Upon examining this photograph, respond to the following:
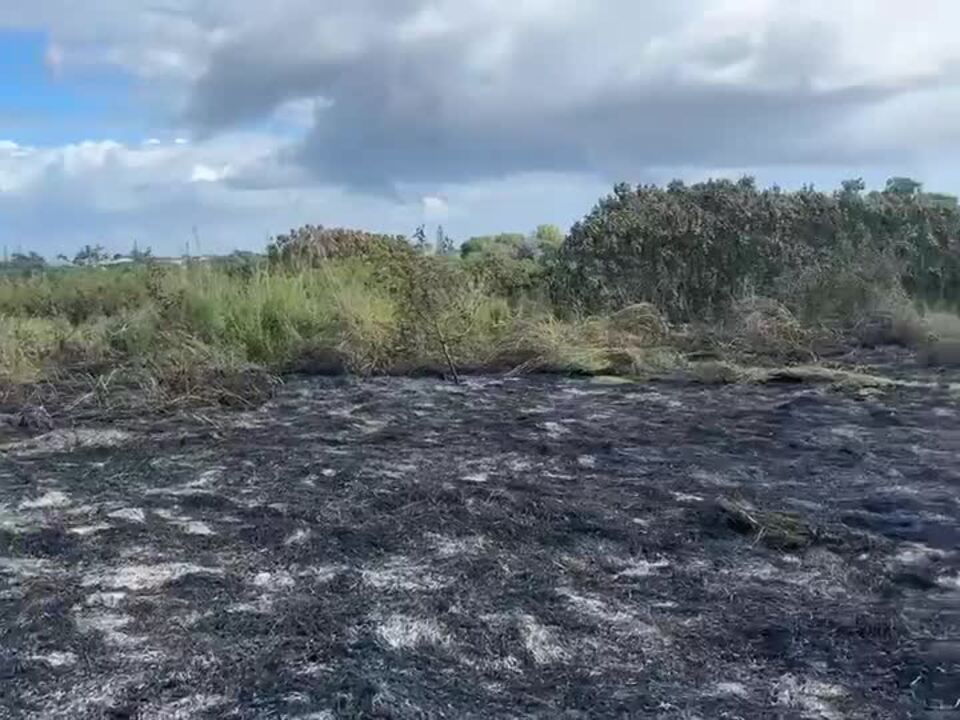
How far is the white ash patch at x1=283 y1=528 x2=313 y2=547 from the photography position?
180 inches

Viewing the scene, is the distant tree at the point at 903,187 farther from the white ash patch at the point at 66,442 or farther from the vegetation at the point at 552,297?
the white ash patch at the point at 66,442

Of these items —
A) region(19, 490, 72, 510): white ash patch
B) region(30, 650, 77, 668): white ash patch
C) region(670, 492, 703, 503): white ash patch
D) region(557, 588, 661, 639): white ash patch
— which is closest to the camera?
region(30, 650, 77, 668): white ash patch

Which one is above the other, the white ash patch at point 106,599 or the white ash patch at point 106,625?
the white ash patch at point 106,599

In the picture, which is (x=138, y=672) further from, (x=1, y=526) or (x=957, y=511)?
(x=957, y=511)

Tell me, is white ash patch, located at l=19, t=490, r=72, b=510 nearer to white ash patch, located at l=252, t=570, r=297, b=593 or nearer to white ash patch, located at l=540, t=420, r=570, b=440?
white ash patch, located at l=252, t=570, r=297, b=593

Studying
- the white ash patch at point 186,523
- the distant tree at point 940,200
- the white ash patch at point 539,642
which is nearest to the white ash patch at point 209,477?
the white ash patch at point 186,523

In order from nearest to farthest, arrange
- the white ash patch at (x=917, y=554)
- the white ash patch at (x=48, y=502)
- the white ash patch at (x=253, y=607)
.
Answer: the white ash patch at (x=253, y=607) → the white ash patch at (x=917, y=554) → the white ash patch at (x=48, y=502)

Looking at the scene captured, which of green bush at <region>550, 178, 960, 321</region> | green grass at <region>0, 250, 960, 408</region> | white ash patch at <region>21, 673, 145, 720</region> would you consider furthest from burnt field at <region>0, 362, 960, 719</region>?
green bush at <region>550, 178, 960, 321</region>

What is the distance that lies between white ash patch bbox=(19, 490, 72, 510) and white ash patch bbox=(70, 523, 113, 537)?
0.36 m

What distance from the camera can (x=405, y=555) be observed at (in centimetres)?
442

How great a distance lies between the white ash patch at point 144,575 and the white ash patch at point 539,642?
113cm

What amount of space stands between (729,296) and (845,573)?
9.11m

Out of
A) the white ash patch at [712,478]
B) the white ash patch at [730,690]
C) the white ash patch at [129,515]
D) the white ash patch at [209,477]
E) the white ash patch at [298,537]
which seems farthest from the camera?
the white ash patch at [712,478]

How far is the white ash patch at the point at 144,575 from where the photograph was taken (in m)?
4.06
